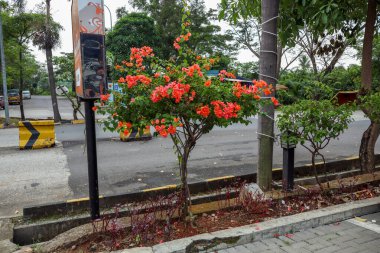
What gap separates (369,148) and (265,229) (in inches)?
125

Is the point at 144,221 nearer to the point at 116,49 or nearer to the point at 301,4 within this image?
the point at 301,4

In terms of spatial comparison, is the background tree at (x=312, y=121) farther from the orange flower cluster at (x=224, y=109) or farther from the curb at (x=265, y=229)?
the orange flower cluster at (x=224, y=109)

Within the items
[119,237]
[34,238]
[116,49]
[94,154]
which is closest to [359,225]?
[119,237]

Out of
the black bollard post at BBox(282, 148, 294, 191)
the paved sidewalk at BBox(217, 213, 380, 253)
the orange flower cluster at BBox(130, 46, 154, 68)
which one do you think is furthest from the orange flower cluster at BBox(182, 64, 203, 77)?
the black bollard post at BBox(282, 148, 294, 191)

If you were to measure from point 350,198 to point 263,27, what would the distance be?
2.74 metres

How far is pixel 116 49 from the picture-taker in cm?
2670

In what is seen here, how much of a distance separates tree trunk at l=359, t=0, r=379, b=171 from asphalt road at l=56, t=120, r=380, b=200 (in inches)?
77.1

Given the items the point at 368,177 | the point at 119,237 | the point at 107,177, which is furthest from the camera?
the point at 107,177

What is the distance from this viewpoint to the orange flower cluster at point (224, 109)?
3.12 meters

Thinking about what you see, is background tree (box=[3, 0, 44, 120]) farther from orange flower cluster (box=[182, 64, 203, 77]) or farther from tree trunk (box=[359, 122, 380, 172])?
tree trunk (box=[359, 122, 380, 172])

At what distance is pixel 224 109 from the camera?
125 inches

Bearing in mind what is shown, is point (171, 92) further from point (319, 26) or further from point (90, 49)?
point (319, 26)

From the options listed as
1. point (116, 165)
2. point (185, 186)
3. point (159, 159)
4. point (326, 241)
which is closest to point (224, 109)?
point (185, 186)

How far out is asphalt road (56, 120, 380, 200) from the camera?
21.1 feet
